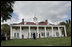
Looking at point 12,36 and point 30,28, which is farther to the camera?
point 30,28

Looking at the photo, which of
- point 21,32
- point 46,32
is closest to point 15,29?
point 21,32

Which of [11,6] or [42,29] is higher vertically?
[11,6]

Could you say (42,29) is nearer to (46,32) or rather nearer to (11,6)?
(46,32)

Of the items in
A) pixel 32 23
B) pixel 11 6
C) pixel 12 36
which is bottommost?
pixel 12 36

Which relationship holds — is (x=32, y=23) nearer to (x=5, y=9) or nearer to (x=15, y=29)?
(x=15, y=29)

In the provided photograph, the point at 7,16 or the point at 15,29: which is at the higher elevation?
the point at 7,16

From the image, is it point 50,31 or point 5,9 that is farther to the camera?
point 50,31

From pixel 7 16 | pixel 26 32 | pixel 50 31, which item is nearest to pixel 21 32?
pixel 26 32

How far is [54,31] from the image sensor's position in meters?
46.8

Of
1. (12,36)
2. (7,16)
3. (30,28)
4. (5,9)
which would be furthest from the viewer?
(30,28)

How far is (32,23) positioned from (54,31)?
23.0 ft

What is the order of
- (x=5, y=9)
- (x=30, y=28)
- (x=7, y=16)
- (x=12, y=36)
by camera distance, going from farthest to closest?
(x=30, y=28)
(x=12, y=36)
(x=7, y=16)
(x=5, y=9)

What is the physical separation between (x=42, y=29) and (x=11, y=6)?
67.0ft

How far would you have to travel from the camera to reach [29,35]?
44.3 meters
